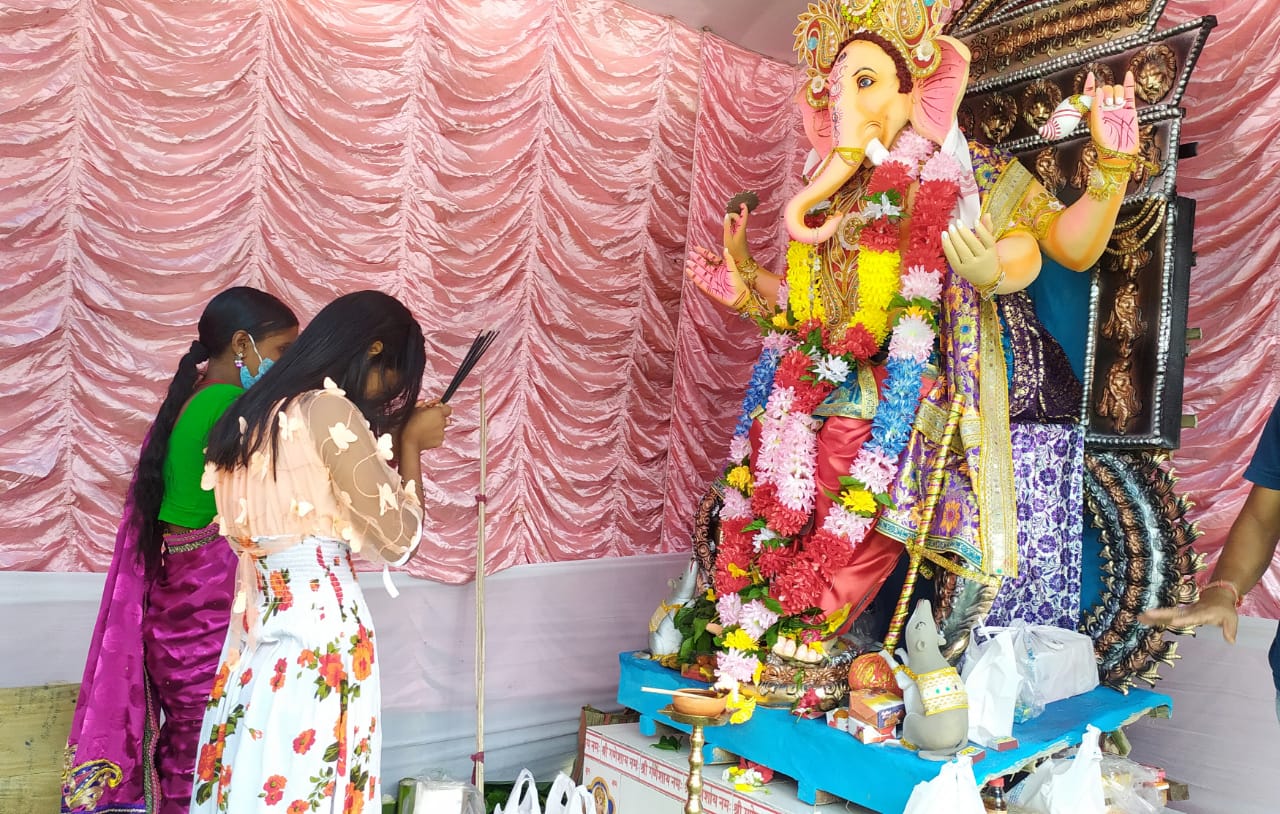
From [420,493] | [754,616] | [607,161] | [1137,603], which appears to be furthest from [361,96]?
[1137,603]

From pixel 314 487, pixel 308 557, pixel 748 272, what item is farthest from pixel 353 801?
pixel 748 272

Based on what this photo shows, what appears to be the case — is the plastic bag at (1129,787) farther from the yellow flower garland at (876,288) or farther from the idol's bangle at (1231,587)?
the yellow flower garland at (876,288)

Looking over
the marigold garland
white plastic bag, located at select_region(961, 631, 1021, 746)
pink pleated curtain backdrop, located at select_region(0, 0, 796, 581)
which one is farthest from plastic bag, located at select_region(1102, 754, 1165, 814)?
pink pleated curtain backdrop, located at select_region(0, 0, 796, 581)

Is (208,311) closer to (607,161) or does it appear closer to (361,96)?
(361,96)

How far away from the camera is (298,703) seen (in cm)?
215

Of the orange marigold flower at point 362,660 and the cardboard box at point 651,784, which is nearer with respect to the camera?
the orange marigold flower at point 362,660

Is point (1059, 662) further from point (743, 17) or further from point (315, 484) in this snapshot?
point (743, 17)

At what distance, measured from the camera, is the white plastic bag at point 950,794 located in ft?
7.72

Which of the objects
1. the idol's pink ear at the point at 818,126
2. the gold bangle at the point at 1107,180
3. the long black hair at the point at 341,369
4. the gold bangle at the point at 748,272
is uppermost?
the idol's pink ear at the point at 818,126

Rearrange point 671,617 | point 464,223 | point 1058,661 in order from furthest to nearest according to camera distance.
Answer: point 464,223 → point 671,617 → point 1058,661

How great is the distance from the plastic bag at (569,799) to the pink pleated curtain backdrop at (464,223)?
1.06 meters

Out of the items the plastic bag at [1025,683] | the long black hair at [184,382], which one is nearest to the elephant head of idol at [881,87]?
the plastic bag at [1025,683]

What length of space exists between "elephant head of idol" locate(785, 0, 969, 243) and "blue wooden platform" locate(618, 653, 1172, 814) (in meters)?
1.65

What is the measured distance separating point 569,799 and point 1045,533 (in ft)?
6.15
